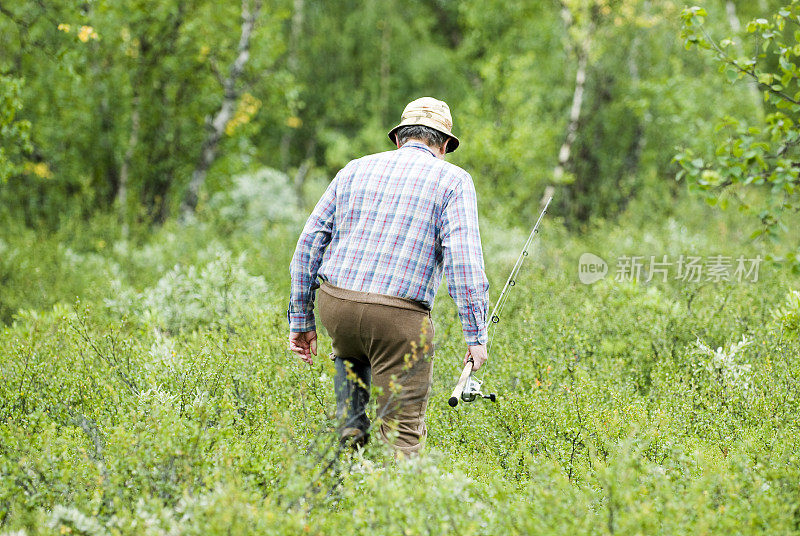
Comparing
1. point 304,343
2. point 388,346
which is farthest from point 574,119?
point 388,346

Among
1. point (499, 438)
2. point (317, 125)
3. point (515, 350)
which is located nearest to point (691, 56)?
point (317, 125)

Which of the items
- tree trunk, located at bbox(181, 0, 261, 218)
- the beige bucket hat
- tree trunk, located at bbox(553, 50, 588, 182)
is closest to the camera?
the beige bucket hat

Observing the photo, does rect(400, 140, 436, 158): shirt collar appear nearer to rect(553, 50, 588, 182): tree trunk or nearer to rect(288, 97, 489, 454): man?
rect(288, 97, 489, 454): man

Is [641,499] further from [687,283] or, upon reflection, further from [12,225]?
[12,225]

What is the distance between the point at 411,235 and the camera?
335 cm

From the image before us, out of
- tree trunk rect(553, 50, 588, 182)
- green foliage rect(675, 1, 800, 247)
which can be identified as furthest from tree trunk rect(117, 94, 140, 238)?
green foliage rect(675, 1, 800, 247)

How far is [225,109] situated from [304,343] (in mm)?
9891

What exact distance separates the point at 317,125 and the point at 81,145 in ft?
32.7

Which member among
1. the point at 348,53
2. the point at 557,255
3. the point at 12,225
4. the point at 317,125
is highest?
the point at 348,53

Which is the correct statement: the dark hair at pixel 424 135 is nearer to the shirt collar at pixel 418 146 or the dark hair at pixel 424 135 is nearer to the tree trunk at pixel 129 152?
the shirt collar at pixel 418 146

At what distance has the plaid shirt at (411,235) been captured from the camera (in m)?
3.29

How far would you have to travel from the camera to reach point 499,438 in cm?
407

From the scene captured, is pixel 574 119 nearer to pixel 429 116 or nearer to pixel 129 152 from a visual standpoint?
pixel 129 152

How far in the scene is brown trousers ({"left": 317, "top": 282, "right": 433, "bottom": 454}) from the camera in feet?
10.8
